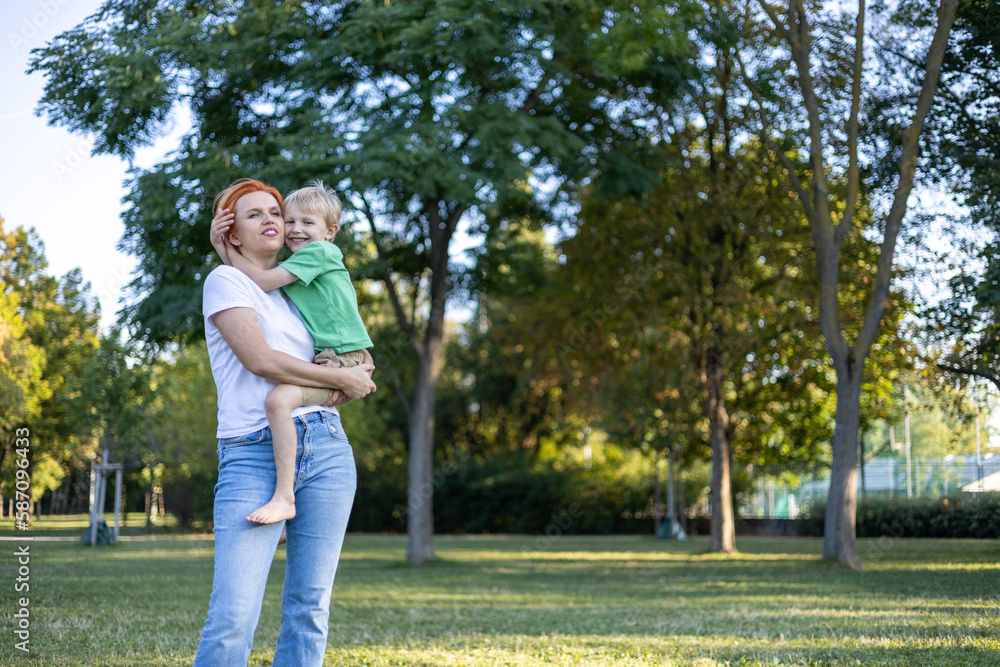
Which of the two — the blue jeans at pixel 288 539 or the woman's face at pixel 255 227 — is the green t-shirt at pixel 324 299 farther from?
the blue jeans at pixel 288 539

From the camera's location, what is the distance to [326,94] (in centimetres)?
1355

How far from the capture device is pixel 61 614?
721cm

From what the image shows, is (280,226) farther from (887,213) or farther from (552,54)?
(887,213)

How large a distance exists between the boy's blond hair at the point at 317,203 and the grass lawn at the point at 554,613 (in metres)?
3.52

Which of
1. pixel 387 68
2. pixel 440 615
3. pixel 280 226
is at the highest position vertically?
pixel 387 68

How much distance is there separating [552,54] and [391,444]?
28195 mm

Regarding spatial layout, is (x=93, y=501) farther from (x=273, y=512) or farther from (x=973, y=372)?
(x=973, y=372)

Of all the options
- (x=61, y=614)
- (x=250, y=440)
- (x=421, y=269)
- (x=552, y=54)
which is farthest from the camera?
(x=421, y=269)

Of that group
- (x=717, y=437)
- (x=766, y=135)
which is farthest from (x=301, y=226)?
(x=717, y=437)

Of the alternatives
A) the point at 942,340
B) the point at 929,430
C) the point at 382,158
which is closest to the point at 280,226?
the point at 382,158

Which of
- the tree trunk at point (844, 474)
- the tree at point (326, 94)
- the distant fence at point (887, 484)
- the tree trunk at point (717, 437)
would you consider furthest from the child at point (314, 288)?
the tree trunk at point (717, 437)

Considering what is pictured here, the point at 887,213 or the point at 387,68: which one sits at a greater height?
the point at 387,68

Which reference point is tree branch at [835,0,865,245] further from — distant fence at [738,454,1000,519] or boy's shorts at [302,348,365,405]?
boy's shorts at [302,348,365,405]

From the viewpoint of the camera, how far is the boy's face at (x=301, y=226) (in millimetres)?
3328
